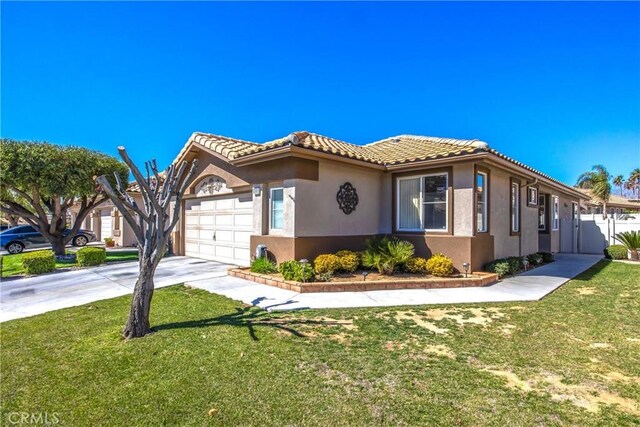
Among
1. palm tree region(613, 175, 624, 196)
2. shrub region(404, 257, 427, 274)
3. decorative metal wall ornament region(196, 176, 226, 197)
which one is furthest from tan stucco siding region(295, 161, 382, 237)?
palm tree region(613, 175, 624, 196)

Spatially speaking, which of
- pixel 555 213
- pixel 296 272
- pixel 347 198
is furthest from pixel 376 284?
pixel 555 213

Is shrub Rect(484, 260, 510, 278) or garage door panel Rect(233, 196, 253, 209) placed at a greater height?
garage door panel Rect(233, 196, 253, 209)

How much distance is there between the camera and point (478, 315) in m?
6.10

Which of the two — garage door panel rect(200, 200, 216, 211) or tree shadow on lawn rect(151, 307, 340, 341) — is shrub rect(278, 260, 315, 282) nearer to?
tree shadow on lawn rect(151, 307, 340, 341)

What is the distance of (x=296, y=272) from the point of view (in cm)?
854

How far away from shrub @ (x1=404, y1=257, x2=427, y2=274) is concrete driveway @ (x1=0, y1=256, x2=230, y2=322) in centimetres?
568

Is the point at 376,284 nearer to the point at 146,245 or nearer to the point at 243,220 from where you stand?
the point at 146,245

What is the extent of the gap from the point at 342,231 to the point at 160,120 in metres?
14.0

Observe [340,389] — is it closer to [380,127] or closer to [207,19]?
[207,19]

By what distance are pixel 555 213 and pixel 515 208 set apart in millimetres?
6700

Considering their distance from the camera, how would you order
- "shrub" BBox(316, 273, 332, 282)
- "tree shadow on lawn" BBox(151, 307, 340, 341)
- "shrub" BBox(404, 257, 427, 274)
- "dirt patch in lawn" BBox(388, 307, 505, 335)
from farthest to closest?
"shrub" BBox(404, 257, 427, 274) < "shrub" BBox(316, 273, 332, 282) < "dirt patch in lawn" BBox(388, 307, 505, 335) < "tree shadow on lawn" BBox(151, 307, 340, 341)

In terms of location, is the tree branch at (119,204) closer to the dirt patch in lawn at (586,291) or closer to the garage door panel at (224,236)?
the garage door panel at (224,236)

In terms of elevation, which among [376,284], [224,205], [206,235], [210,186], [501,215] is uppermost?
[210,186]

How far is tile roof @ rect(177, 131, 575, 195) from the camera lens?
9305 millimetres
